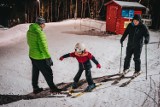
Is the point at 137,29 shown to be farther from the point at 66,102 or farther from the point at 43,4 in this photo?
the point at 43,4

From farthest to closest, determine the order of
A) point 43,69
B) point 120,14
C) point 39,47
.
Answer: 1. point 120,14
2. point 43,69
3. point 39,47

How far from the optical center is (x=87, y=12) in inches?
1331

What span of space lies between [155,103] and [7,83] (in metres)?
4.46

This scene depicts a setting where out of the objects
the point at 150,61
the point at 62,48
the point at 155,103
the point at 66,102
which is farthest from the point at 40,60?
the point at 62,48

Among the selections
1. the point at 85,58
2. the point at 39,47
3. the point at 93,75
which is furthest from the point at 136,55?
the point at 39,47

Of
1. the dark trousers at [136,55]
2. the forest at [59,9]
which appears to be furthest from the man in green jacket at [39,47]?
the forest at [59,9]

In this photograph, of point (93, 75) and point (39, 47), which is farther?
point (93, 75)

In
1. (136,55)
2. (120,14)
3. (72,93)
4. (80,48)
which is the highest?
(120,14)

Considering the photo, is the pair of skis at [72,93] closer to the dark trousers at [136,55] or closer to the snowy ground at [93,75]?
the snowy ground at [93,75]

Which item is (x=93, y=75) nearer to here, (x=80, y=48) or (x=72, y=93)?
(x=72, y=93)

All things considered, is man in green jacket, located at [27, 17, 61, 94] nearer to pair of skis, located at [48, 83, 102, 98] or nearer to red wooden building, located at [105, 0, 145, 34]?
pair of skis, located at [48, 83, 102, 98]

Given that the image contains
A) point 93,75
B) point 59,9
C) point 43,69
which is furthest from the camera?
point 59,9

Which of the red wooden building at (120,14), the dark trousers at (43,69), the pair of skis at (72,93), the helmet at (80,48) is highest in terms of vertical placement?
the red wooden building at (120,14)

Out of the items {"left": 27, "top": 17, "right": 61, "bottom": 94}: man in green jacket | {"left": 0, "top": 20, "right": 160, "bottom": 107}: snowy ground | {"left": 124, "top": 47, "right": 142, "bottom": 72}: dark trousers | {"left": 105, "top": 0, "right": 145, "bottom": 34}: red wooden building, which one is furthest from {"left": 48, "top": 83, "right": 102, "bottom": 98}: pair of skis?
{"left": 105, "top": 0, "right": 145, "bottom": 34}: red wooden building
